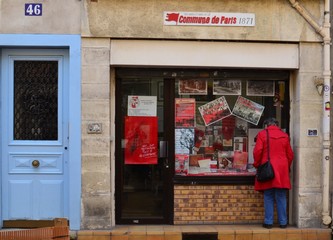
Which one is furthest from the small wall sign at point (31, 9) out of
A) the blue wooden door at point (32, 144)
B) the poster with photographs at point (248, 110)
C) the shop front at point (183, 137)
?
the poster with photographs at point (248, 110)

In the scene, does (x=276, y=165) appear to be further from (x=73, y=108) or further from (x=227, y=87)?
(x=73, y=108)

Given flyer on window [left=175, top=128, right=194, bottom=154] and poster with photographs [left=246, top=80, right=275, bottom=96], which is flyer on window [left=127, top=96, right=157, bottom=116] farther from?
poster with photographs [left=246, top=80, right=275, bottom=96]

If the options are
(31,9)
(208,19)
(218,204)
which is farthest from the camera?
(218,204)

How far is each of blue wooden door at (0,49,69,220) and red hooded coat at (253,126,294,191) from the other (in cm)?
296

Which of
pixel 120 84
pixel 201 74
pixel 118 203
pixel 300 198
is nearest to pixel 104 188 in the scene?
pixel 118 203

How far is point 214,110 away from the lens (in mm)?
7668

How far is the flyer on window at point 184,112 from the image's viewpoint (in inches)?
297

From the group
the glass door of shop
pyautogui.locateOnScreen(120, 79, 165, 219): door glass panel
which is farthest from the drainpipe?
pyautogui.locateOnScreen(120, 79, 165, 219): door glass panel

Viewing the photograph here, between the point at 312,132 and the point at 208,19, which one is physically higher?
the point at 208,19

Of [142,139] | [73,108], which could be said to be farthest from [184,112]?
[73,108]

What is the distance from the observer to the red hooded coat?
7023 mm

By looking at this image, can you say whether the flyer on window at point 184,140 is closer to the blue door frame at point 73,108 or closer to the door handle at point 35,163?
the blue door frame at point 73,108

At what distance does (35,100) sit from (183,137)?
240 centimetres

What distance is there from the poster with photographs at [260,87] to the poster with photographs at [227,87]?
15 centimetres
